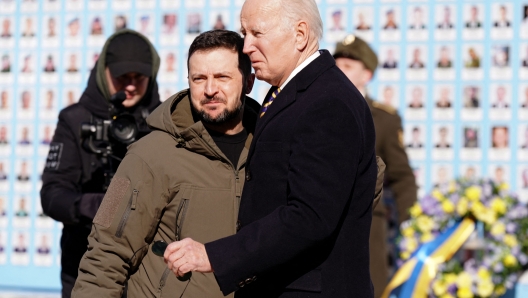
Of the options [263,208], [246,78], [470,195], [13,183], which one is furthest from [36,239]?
[263,208]

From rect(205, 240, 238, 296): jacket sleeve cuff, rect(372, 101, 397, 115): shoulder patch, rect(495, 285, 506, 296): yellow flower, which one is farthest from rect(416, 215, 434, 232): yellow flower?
rect(205, 240, 238, 296): jacket sleeve cuff

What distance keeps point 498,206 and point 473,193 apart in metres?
0.16

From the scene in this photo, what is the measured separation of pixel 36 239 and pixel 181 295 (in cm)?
373

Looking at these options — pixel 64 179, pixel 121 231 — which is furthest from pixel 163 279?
pixel 64 179

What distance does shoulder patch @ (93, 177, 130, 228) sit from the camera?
3.01 meters

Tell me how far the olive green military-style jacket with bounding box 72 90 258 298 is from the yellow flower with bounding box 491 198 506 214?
8.71ft

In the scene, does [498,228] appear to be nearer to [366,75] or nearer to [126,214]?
[366,75]

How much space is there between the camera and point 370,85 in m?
5.85

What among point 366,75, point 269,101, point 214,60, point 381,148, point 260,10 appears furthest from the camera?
point 366,75

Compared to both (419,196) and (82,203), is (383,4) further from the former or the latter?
(82,203)

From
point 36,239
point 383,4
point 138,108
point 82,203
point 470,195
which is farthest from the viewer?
point 36,239

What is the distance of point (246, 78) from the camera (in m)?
3.19

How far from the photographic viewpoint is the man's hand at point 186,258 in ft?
8.15

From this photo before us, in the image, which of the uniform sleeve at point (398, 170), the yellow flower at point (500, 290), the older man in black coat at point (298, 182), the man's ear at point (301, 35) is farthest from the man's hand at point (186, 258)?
the yellow flower at point (500, 290)
